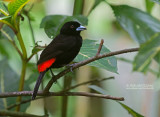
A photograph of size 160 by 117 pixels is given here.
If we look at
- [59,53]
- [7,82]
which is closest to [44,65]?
[59,53]

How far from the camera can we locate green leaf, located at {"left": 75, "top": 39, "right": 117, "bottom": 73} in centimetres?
180

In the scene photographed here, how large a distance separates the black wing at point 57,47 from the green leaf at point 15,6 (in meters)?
0.35

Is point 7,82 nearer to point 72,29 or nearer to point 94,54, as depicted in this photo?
point 72,29

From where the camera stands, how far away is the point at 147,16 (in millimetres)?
2420

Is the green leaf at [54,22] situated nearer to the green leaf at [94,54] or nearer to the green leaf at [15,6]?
the green leaf at [94,54]

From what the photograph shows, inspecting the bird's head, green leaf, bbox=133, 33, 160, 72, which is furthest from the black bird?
green leaf, bbox=133, 33, 160, 72

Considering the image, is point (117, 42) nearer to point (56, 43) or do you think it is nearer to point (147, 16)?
point (147, 16)

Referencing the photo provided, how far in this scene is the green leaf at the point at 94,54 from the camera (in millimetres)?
1796

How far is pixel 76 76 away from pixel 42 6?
3.95 ft

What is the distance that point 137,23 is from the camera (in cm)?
242

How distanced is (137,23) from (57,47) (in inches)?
28.2

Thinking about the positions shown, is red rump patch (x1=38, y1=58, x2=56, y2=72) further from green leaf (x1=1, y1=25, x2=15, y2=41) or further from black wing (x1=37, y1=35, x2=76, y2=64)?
green leaf (x1=1, y1=25, x2=15, y2=41)

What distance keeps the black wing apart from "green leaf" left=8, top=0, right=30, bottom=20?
1.15ft

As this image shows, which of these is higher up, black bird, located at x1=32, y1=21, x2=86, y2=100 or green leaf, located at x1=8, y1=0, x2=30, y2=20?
green leaf, located at x1=8, y1=0, x2=30, y2=20
